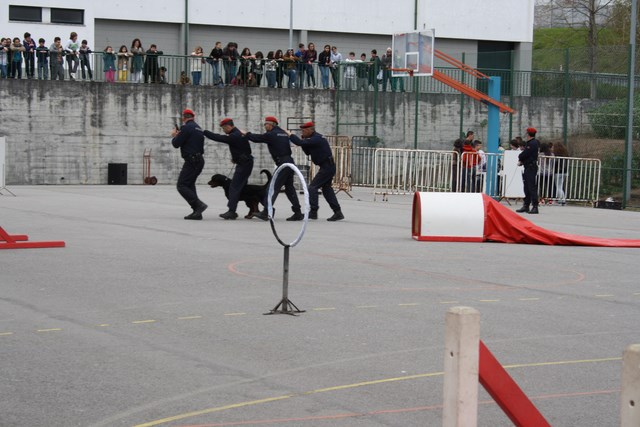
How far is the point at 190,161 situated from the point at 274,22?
86.7ft

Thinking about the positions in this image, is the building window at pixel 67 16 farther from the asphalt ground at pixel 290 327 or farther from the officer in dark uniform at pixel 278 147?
the asphalt ground at pixel 290 327

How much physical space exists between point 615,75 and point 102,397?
25.2 m

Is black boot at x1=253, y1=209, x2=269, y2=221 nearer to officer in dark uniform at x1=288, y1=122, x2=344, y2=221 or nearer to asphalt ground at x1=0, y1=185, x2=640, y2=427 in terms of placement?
officer in dark uniform at x1=288, y1=122, x2=344, y2=221

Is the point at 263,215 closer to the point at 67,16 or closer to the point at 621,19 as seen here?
the point at 67,16

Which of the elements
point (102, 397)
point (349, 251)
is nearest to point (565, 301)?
point (349, 251)

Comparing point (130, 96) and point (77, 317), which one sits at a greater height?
point (130, 96)

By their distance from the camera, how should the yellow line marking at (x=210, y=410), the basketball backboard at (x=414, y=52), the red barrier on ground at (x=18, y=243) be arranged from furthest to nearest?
1. the basketball backboard at (x=414, y=52)
2. the red barrier on ground at (x=18, y=243)
3. the yellow line marking at (x=210, y=410)

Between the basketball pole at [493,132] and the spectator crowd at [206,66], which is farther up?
the spectator crowd at [206,66]

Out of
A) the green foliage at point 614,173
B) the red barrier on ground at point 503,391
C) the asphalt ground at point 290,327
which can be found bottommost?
the asphalt ground at point 290,327

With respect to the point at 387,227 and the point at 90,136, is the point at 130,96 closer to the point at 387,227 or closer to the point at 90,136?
the point at 90,136

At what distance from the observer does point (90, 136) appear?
112 ft

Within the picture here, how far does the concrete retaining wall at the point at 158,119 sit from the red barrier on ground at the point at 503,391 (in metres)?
29.0

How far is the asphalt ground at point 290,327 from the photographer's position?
6.41m

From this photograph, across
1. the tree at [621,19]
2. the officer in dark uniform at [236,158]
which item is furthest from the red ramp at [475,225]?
the tree at [621,19]
